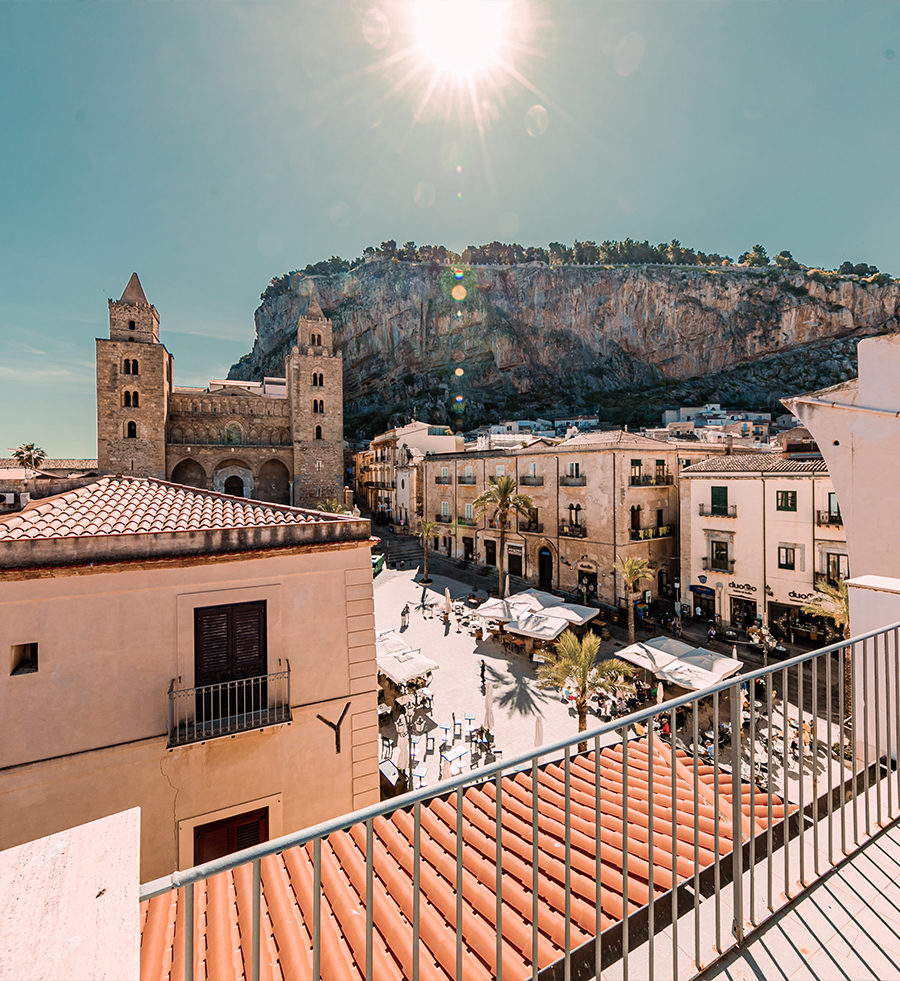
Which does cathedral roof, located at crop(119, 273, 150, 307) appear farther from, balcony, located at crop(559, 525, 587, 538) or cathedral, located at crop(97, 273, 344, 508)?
balcony, located at crop(559, 525, 587, 538)

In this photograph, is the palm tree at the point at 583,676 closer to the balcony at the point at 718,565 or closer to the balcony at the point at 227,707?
the balcony at the point at 227,707

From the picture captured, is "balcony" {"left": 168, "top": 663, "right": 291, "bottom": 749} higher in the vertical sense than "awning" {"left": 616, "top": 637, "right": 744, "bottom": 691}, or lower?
higher

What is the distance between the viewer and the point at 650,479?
1095 inches

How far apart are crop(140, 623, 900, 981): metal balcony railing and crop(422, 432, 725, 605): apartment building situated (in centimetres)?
2282

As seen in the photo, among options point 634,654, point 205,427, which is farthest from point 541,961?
point 205,427

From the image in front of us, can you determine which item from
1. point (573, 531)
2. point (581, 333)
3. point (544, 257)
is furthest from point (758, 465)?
point (544, 257)

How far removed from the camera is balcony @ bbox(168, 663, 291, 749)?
251 inches

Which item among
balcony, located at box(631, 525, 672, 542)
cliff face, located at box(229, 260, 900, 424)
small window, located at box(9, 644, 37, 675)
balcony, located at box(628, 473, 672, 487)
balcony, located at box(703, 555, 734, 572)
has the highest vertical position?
cliff face, located at box(229, 260, 900, 424)

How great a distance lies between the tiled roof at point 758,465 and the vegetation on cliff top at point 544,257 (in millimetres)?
87901

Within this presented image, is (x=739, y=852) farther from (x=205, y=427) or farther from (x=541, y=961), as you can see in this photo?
(x=205, y=427)

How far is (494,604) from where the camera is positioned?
21734 millimetres

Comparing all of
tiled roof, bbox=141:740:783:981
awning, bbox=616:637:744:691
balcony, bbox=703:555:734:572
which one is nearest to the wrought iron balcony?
balcony, bbox=703:555:734:572

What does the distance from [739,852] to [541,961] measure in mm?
1393

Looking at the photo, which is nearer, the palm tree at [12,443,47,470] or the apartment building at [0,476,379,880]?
the apartment building at [0,476,379,880]
